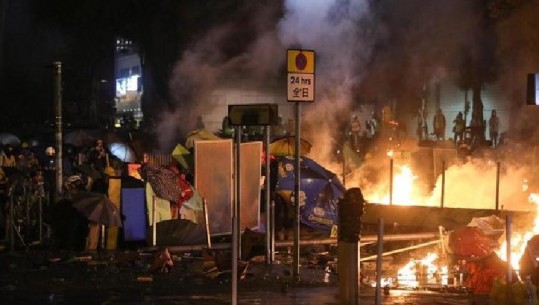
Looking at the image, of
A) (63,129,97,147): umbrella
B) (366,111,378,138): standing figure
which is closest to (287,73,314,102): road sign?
(63,129,97,147): umbrella

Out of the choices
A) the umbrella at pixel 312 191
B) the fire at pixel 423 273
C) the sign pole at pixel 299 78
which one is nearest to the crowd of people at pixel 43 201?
the umbrella at pixel 312 191

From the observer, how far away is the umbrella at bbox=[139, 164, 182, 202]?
37.5 feet

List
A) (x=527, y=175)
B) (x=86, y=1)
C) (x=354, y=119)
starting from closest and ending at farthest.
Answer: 1. (x=527, y=175)
2. (x=354, y=119)
3. (x=86, y=1)

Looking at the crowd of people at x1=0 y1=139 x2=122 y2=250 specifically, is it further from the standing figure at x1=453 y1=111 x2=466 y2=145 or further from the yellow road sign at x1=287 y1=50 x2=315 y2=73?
the standing figure at x1=453 y1=111 x2=466 y2=145

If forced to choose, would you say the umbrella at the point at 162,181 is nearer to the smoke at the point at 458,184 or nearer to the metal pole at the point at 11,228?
the metal pole at the point at 11,228

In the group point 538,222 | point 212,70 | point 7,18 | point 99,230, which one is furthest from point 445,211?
point 7,18

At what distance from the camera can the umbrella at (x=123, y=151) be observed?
67.9ft

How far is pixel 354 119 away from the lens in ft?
73.1

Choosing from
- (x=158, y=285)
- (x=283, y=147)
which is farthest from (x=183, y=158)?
(x=158, y=285)

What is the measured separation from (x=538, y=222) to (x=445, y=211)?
6.95 feet

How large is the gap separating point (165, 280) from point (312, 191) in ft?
17.5

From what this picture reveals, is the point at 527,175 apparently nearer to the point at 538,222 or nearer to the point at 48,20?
the point at 538,222

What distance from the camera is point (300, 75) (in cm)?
911

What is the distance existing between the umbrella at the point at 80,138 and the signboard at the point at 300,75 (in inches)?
544
